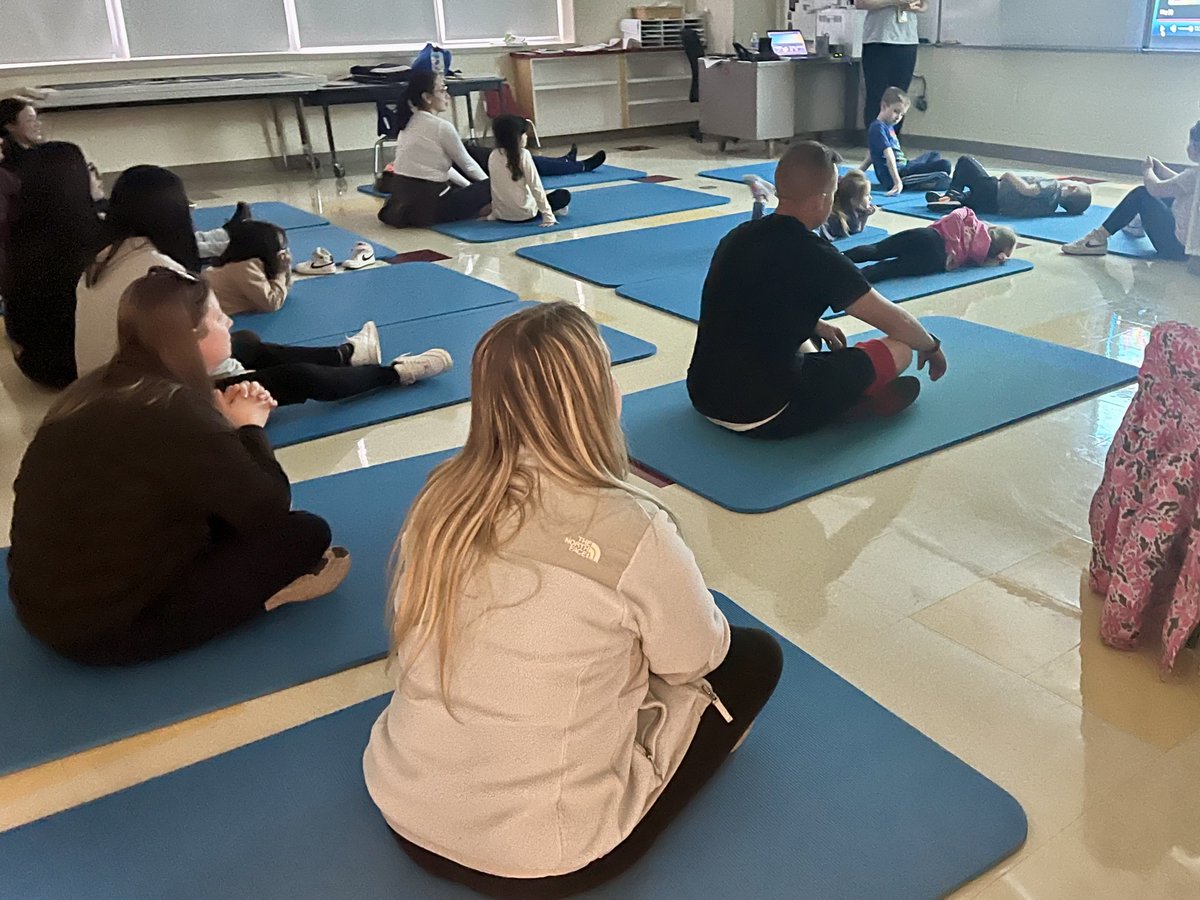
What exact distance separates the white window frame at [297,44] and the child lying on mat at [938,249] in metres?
5.25

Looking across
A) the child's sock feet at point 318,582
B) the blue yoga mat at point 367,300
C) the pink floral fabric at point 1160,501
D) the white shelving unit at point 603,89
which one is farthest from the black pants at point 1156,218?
the white shelving unit at point 603,89

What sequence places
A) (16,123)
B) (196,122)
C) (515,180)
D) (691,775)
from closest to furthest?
(691,775), (16,123), (515,180), (196,122)

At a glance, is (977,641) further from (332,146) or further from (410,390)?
(332,146)

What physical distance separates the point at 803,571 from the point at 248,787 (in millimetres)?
1288

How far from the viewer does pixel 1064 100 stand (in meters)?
7.27

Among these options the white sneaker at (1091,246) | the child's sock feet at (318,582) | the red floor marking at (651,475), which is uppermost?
the white sneaker at (1091,246)

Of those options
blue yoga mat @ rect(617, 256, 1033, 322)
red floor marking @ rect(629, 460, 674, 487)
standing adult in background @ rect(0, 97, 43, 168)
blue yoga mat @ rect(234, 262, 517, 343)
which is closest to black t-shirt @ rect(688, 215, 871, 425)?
red floor marking @ rect(629, 460, 674, 487)

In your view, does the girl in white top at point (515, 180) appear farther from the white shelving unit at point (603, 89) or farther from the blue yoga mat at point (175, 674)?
the blue yoga mat at point (175, 674)

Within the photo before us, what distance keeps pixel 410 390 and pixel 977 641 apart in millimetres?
2118

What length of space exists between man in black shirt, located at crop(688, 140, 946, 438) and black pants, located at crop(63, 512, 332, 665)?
126cm

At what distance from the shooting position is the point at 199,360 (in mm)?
2076

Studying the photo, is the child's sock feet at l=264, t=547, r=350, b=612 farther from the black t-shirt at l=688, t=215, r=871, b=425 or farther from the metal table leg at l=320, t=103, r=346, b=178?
the metal table leg at l=320, t=103, r=346, b=178

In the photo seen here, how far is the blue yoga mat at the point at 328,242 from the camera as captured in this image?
557cm

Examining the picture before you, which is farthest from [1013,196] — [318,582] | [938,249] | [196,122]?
[196,122]
